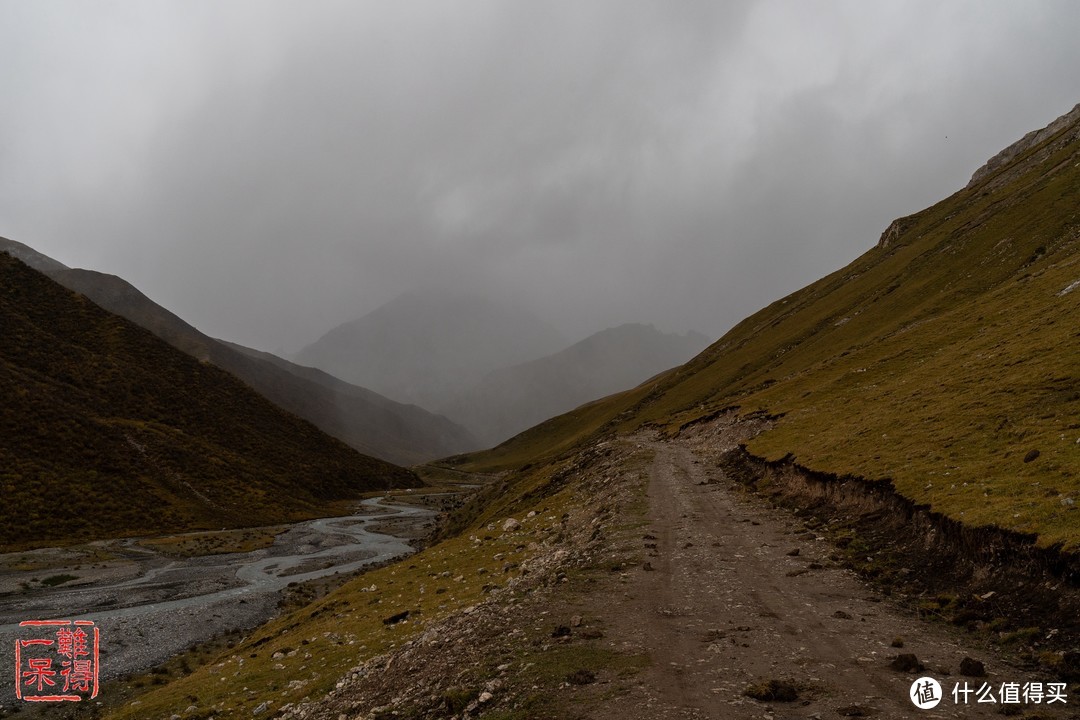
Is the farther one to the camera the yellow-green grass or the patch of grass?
the patch of grass

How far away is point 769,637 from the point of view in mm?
14516

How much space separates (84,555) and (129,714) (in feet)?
203

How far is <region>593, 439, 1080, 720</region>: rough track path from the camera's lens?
1076 cm

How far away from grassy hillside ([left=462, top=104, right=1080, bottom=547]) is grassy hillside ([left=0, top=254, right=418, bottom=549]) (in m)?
91.1

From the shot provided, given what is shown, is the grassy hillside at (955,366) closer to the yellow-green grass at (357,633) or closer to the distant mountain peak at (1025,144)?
the distant mountain peak at (1025,144)

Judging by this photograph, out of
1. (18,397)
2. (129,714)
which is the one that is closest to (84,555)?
(18,397)

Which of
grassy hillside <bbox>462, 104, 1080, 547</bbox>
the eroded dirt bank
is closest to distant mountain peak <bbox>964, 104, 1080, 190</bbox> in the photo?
grassy hillside <bbox>462, 104, 1080, 547</bbox>

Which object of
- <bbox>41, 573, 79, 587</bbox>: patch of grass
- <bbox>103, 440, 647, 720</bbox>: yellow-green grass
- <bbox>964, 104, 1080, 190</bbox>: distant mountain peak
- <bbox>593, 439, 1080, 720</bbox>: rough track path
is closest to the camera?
<bbox>593, 439, 1080, 720</bbox>: rough track path

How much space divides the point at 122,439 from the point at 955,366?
13457 cm

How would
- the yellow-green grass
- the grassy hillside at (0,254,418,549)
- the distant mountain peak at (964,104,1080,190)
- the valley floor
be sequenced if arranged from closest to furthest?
the valley floor, the yellow-green grass, the grassy hillside at (0,254,418,549), the distant mountain peak at (964,104,1080,190)

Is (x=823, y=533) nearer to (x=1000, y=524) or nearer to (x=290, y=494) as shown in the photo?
(x=1000, y=524)

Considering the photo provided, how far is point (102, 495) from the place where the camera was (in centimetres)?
8994

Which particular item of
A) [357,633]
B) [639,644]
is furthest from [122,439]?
[639,644]

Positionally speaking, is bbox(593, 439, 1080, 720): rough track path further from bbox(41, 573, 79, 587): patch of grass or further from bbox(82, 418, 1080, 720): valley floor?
bbox(41, 573, 79, 587): patch of grass
